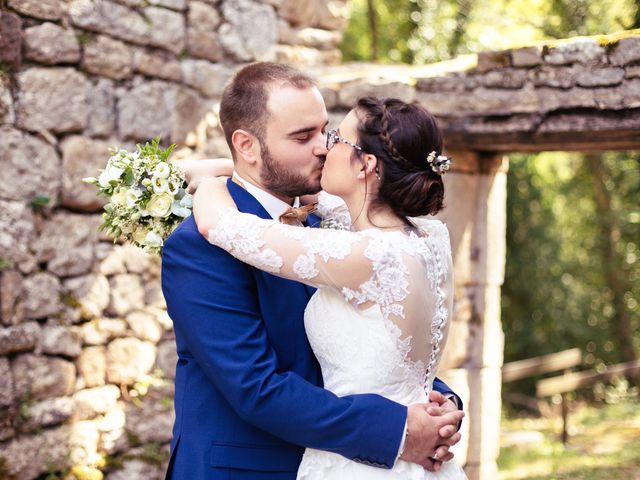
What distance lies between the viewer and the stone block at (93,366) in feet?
14.7

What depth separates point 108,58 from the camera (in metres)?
4.57

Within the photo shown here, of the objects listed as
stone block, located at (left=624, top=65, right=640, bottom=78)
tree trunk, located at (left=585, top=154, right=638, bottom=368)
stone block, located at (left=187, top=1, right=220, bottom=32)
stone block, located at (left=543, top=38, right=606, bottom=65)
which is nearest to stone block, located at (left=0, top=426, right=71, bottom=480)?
stone block, located at (left=187, top=1, right=220, bottom=32)

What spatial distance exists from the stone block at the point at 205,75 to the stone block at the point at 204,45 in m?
0.05

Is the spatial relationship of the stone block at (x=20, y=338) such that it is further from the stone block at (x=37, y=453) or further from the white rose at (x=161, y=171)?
the white rose at (x=161, y=171)

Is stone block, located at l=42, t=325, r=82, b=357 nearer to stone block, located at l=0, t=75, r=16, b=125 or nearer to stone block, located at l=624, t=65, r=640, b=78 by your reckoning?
stone block, located at l=0, t=75, r=16, b=125

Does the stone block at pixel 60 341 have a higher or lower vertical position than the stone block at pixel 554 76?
lower

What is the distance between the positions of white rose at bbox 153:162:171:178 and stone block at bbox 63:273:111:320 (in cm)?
211

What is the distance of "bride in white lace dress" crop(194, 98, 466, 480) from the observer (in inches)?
83.0

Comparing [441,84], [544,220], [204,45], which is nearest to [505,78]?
[441,84]

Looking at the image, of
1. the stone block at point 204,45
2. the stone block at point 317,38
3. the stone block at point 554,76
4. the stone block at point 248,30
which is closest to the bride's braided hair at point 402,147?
the stone block at point 554,76

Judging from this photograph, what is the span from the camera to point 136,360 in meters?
4.79

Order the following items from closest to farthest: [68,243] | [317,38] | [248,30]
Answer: [68,243] < [248,30] < [317,38]

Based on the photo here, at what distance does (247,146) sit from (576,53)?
265 centimetres

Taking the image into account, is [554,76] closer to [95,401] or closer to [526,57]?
[526,57]
